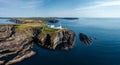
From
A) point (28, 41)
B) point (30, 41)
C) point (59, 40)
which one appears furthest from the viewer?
point (30, 41)

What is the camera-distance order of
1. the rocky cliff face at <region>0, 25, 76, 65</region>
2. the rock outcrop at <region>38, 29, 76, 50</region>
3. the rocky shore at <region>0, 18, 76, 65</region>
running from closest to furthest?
the rocky cliff face at <region>0, 25, 76, 65</region>, the rocky shore at <region>0, 18, 76, 65</region>, the rock outcrop at <region>38, 29, 76, 50</region>

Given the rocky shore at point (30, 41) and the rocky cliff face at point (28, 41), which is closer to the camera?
the rocky cliff face at point (28, 41)

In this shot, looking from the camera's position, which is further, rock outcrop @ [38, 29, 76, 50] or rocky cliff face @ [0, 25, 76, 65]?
rock outcrop @ [38, 29, 76, 50]

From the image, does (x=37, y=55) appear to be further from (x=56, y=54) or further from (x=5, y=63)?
(x=5, y=63)

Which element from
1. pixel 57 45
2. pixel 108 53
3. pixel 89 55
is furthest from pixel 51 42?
pixel 108 53

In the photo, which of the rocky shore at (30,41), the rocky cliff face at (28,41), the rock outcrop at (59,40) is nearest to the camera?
the rocky cliff face at (28,41)

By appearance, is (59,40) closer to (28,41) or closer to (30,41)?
(30,41)

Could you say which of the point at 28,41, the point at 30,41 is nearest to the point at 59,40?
the point at 30,41

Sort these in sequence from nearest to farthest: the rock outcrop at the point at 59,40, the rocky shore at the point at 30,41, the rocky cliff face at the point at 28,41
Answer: the rocky cliff face at the point at 28,41 → the rocky shore at the point at 30,41 → the rock outcrop at the point at 59,40

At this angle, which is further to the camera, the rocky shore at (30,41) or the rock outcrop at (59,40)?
the rock outcrop at (59,40)

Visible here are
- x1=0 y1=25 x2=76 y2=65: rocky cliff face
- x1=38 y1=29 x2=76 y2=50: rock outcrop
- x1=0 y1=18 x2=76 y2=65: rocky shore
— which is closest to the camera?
x1=0 y1=25 x2=76 y2=65: rocky cliff face
